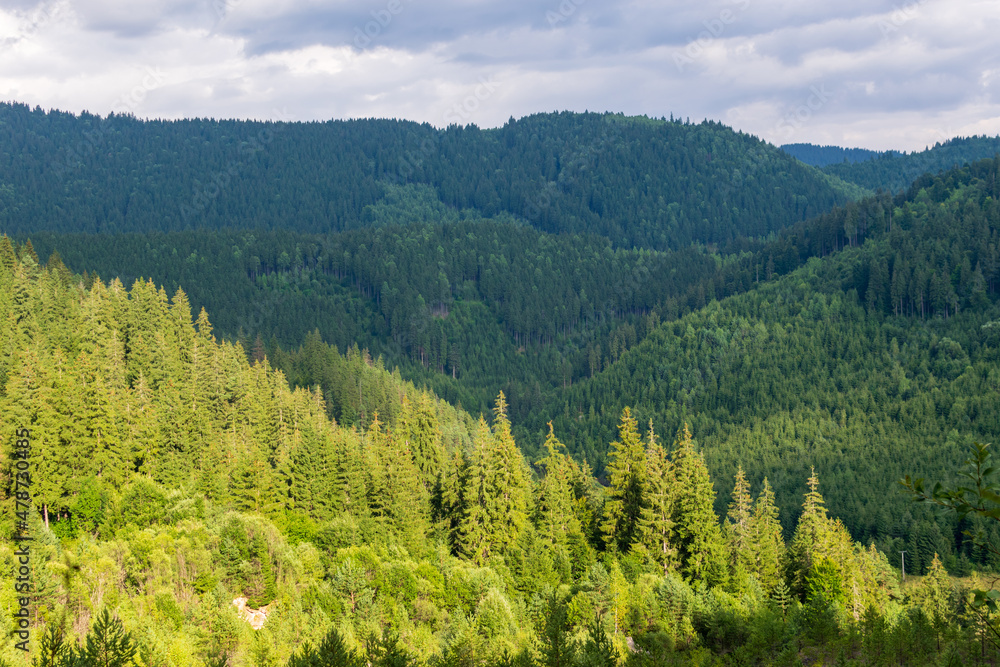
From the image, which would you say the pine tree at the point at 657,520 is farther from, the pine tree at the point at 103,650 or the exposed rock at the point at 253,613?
the pine tree at the point at 103,650

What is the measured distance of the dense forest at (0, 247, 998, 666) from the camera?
136 feet

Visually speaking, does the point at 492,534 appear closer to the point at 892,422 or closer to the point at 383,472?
the point at 383,472

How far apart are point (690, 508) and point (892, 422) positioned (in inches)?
4443

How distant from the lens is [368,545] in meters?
62.7

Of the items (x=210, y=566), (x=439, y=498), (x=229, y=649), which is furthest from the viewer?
(x=439, y=498)

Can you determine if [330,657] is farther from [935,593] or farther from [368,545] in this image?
[935,593]

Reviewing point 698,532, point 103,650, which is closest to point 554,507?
point 698,532

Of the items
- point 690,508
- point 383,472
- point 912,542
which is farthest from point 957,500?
point 912,542

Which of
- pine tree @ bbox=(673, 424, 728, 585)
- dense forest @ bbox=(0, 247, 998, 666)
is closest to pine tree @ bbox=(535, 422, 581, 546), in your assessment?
dense forest @ bbox=(0, 247, 998, 666)

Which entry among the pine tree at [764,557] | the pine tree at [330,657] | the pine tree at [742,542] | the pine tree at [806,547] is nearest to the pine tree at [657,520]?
the pine tree at [742,542]

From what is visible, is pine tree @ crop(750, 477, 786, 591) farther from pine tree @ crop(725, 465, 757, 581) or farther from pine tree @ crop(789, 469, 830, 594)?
pine tree @ crop(789, 469, 830, 594)

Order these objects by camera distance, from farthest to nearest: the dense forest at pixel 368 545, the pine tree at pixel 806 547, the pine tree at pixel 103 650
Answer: the pine tree at pixel 806 547
the dense forest at pixel 368 545
the pine tree at pixel 103 650

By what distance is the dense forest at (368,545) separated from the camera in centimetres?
4147

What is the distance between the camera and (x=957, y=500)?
365 inches
